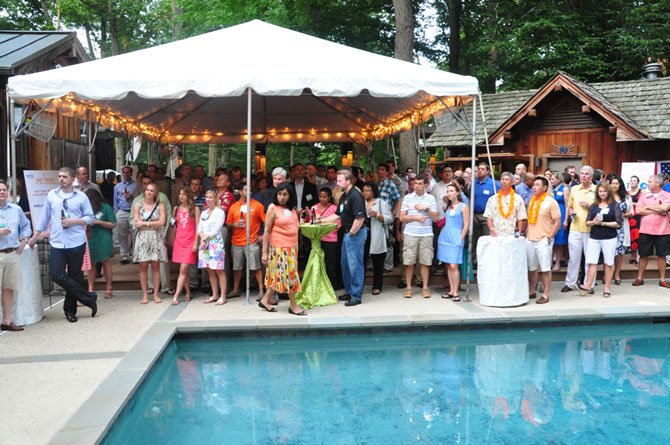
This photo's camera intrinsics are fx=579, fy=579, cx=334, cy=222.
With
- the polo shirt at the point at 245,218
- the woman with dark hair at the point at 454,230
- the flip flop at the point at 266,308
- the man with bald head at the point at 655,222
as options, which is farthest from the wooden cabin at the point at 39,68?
the man with bald head at the point at 655,222

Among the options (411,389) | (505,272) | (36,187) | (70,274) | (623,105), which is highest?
(623,105)

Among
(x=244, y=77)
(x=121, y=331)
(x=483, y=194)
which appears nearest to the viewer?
(x=121, y=331)

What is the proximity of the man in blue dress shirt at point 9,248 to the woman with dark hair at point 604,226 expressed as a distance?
7.36 meters

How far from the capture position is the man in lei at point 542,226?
7.91 metres

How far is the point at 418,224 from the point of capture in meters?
8.05

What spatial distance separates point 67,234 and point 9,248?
66 cm

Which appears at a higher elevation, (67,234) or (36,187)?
(36,187)

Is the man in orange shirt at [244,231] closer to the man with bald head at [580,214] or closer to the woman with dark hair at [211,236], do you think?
the woman with dark hair at [211,236]

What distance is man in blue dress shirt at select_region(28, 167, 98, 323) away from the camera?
675 centimetres

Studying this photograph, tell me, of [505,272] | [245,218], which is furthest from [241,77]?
[505,272]

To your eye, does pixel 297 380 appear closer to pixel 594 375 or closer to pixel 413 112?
pixel 594 375

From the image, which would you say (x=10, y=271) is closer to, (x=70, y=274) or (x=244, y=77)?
(x=70, y=274)

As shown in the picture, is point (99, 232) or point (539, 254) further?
point (99, 232)

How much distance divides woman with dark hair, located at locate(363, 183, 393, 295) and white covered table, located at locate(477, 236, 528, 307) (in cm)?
143
